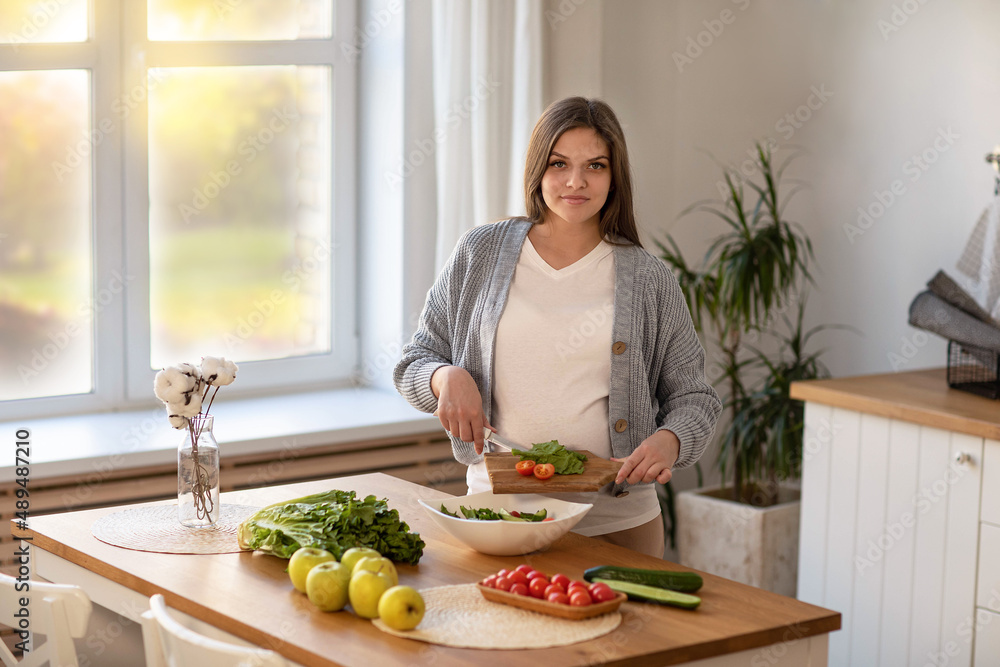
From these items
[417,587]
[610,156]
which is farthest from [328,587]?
[610,156]

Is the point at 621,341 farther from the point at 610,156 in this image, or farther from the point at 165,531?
the point at 165,531

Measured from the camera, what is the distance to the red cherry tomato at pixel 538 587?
164 centimetres

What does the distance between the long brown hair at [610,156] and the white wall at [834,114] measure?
1352 mm

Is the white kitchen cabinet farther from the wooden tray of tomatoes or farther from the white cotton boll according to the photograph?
the white cotton boll

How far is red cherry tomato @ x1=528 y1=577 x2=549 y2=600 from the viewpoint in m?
1.64

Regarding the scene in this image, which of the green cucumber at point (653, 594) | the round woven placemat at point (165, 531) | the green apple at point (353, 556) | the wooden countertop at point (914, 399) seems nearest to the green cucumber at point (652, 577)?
the green cucumber at point (653, 594)

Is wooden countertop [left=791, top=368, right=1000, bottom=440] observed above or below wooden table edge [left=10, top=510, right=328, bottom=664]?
above

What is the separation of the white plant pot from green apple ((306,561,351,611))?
1.93 m

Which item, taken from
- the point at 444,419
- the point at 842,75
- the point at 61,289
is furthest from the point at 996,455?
the point at 61,289

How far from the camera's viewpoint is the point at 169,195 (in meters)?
3.34

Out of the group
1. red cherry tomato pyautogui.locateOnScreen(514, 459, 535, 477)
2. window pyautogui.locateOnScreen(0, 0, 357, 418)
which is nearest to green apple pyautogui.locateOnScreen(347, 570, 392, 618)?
red cherry tomato pyautogui.locateOnScreen(514, 459, 535, 477)

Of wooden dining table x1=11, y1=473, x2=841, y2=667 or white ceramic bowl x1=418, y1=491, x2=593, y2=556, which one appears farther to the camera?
white ceramic bowl x1=418, y1=491, x2=593, y2=556

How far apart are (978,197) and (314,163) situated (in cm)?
190

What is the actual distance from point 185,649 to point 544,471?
0.63 metres
